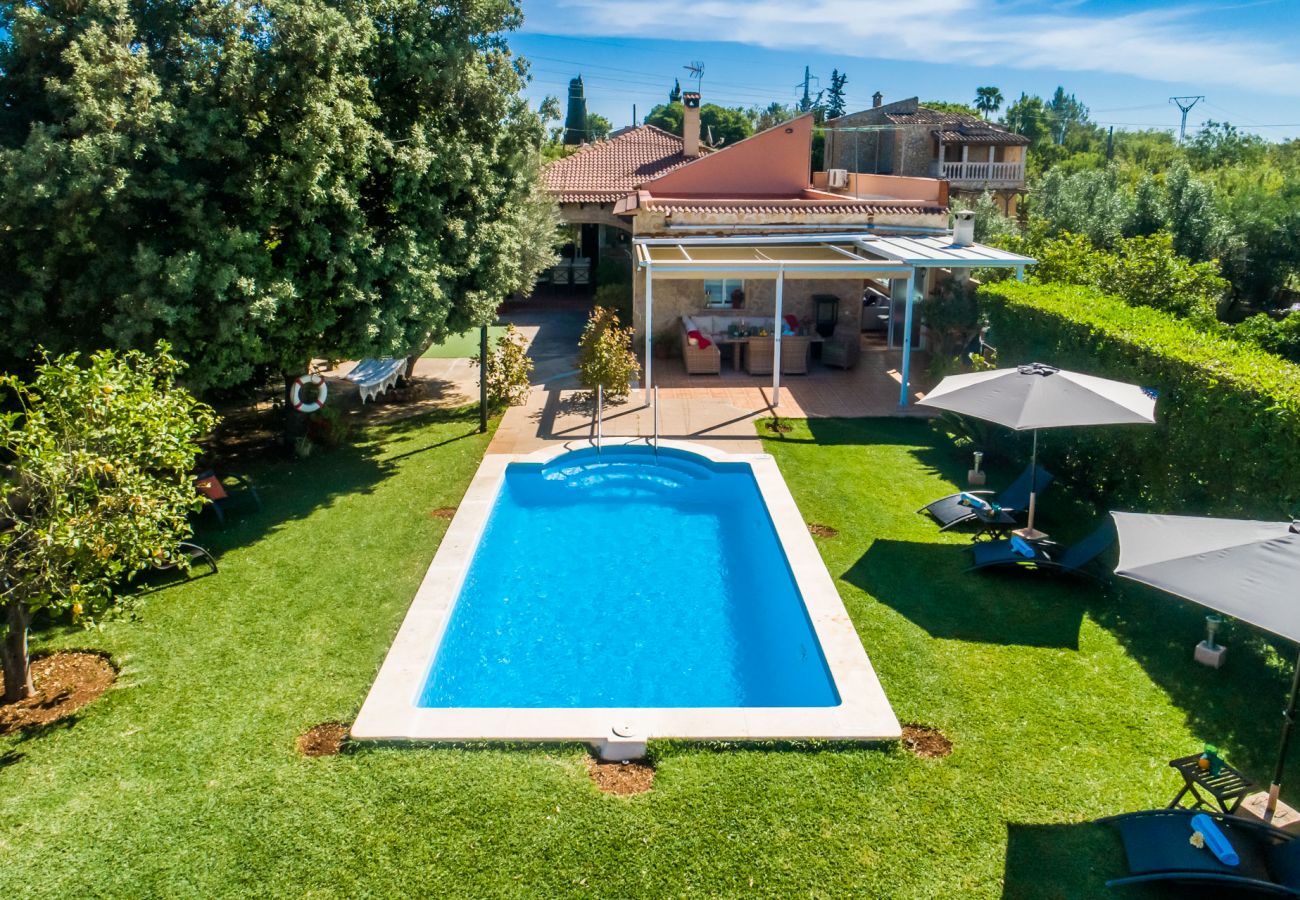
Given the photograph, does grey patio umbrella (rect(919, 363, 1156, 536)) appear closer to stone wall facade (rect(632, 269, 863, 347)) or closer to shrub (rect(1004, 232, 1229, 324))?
shrub (rect(1004, 232, 1229, 324))

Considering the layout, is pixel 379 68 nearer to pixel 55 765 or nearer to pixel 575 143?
pixel 55 765

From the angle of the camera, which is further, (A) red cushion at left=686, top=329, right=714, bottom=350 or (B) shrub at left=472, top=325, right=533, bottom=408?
(A) red cushion at left=686, top=329, right=714, bottom=350

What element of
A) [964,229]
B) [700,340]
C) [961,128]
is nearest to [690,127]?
[700,340]

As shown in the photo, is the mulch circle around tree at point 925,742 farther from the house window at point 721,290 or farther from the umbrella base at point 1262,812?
the house window at point 721,290

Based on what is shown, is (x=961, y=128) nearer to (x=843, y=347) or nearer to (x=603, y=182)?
(x=603, y=182)

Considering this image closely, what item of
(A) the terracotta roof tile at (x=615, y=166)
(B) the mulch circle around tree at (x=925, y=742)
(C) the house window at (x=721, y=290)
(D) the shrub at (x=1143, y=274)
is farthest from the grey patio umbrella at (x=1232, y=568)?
(A) the terracotta roof tile at (x=615, y=166)

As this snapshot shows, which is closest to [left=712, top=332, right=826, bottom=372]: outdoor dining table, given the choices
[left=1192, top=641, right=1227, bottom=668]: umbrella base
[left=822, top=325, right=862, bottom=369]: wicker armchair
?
[left=822, top=325, right=862, bottom=369]: wicker armchair

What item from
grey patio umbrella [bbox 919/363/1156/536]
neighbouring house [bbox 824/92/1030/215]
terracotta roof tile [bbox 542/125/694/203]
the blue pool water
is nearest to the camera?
the blue pool water
